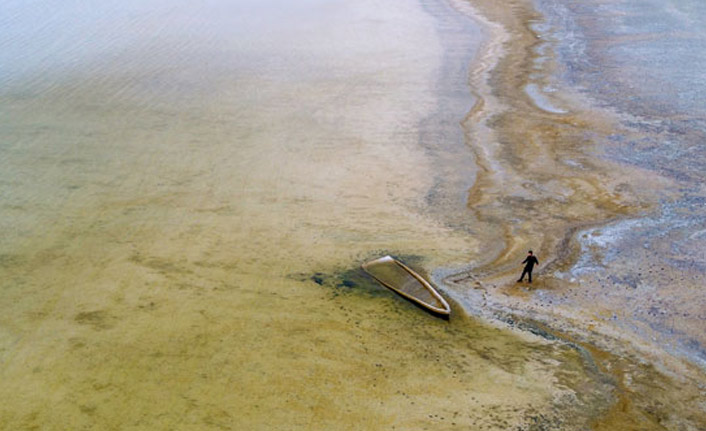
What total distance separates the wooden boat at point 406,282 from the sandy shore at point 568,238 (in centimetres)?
59

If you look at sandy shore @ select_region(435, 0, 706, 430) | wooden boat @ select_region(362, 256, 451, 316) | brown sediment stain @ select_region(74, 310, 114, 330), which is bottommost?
sandy shore @ select_region(435, 0, 706, 430)

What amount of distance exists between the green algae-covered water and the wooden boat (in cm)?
23

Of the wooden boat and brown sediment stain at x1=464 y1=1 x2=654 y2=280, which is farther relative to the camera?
brown sediment stain at x1=464 y1=1 x2=654 y2=280

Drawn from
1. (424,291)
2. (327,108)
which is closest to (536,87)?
(327,108)

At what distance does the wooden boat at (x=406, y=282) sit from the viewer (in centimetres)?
1295

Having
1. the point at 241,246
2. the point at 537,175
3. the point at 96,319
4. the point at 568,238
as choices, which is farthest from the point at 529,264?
the point at 96,319

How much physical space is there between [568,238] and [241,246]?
677 centimetres

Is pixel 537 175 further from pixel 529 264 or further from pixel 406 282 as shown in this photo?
pixel 406 282

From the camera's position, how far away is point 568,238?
15.5 metres

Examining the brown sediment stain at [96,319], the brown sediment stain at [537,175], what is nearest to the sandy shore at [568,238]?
the brown sediment stain at [537,175]

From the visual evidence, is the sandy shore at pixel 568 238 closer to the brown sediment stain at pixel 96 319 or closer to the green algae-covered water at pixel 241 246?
the green algae-covered water at pixel 241 246

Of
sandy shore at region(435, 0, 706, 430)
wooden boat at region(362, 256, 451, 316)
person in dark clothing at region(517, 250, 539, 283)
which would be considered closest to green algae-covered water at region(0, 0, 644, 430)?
wooden boat at region(362, 256, 451, 316)

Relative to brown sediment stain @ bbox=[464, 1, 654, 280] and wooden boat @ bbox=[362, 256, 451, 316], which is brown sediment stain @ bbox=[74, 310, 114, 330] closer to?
wooden boat @ bbox=[362, 256, 451, 316]

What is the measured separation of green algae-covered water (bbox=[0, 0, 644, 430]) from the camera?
1105 cm
